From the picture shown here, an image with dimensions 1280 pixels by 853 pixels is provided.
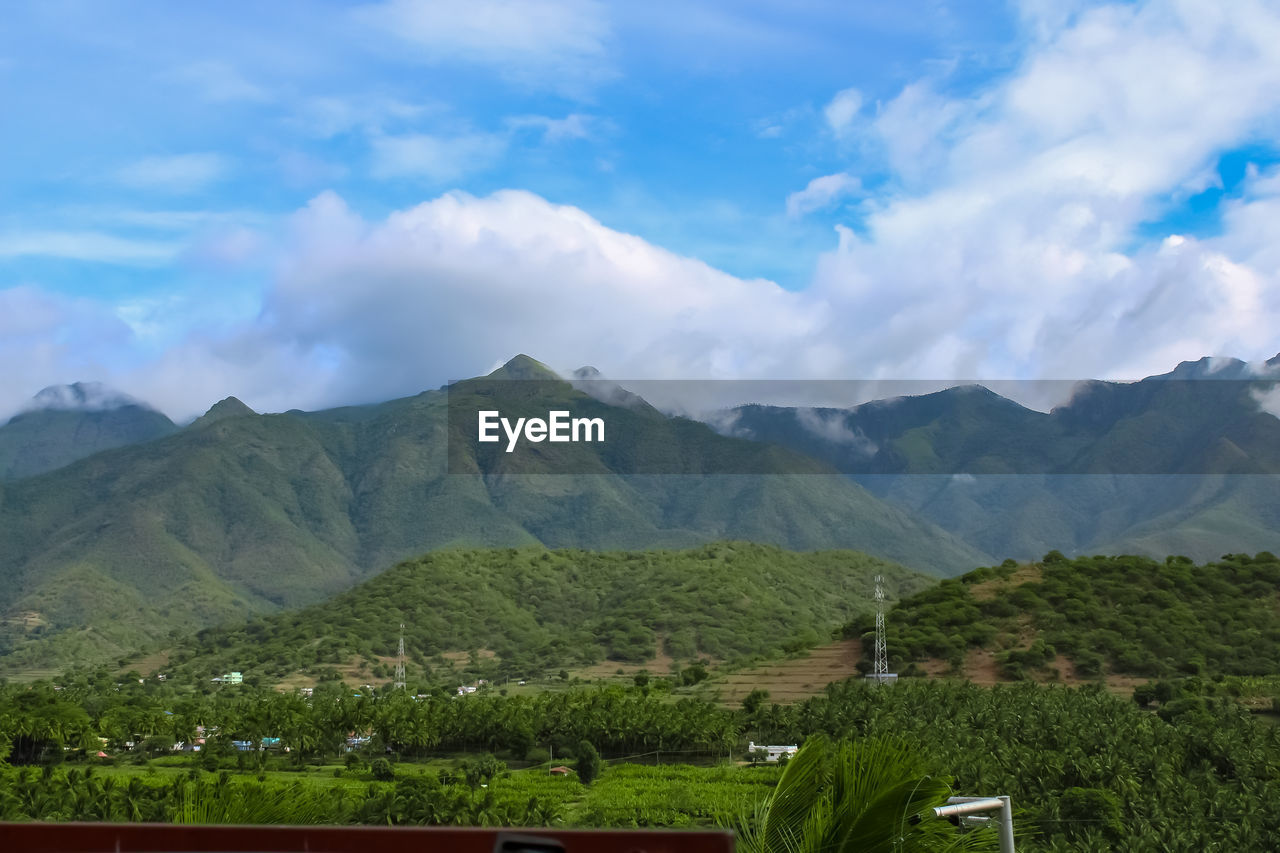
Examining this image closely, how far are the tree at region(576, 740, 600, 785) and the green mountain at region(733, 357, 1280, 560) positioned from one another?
285ft

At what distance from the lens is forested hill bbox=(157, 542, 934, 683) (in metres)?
98.1

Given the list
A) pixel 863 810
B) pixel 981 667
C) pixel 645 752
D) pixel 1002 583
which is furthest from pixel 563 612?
pixel 863 810

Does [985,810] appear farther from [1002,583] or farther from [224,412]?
[224,412]

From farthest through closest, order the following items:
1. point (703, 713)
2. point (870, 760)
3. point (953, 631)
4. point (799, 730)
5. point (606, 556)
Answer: point (606, 556)
point (953, 631)
point (703, 713)
point (799, 730)
point (870, 760)

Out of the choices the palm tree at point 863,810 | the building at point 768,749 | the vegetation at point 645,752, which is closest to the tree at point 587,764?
the vegetation at point 645,752

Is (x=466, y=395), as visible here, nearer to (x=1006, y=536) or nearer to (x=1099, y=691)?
(x=1006, y=536)

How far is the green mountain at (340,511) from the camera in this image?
411 ft

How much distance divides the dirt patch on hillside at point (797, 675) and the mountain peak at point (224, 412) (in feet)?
379

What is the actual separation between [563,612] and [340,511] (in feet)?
186

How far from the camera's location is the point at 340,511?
156625 millimetres

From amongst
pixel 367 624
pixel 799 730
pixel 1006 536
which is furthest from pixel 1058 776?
pixel 1006 536

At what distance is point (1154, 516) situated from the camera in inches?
5920

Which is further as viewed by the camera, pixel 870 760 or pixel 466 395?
pixel 466 395

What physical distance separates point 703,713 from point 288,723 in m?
23.1
